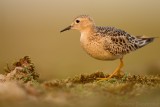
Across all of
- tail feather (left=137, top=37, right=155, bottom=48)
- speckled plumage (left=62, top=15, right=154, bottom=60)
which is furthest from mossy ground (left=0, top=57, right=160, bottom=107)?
tail feather (left=137, top=37, right=155, bottom=48)

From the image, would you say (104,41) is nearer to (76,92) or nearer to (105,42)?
(105,42)

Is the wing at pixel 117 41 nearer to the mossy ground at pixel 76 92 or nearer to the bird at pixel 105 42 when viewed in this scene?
the bird at pixel 105 42

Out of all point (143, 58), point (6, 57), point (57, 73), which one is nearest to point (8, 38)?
point (6, 57)

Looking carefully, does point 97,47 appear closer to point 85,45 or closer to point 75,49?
point 85,45

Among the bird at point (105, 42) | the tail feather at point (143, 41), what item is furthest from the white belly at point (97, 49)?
the tail feather at point (143, 41)

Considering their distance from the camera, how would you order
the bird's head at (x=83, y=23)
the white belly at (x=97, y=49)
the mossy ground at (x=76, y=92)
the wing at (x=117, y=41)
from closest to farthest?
the mossy ground at (x=76, y=92), the white belly at (x=97, y=49), the wing at (x=117, y=41), the bird's head at (x=83, y=23)

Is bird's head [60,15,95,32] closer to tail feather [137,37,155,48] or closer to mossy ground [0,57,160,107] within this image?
tail feather [137,37,155,48]

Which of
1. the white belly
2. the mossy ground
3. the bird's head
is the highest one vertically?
the bird's head
